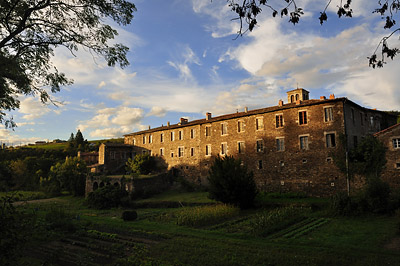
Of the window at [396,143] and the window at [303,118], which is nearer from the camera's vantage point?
the window at [396,143]

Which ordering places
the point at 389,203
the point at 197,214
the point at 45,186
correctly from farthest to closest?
the point at 45,186, the point at 197,214, the point at 389,203

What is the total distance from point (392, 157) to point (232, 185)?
1395 cm

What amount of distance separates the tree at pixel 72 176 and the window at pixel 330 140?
36084 millimetres

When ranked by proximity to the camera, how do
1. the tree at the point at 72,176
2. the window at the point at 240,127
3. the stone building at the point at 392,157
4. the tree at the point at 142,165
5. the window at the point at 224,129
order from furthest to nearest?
the tree at the point at 72,176
the tree at the point at 142,165
the window at the point at 224,129
the window at the point at 240,127
the stone building at the point at 392,157

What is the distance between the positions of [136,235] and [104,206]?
53.3 ft

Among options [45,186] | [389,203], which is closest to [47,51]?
[389,203]

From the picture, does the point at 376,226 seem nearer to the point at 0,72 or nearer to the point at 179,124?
the point at 0,72

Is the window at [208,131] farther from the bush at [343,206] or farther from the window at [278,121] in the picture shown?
the bush at [343,206]

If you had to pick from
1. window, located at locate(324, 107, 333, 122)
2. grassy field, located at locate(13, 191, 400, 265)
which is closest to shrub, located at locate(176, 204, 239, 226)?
grassy field, located at locate(13, 191, 400, 265)

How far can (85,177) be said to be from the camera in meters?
42.2

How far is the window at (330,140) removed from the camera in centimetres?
2485

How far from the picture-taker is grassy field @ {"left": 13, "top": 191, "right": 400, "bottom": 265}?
10.3 metres

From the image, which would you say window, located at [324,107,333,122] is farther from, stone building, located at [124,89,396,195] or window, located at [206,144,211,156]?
window, located at [206,144,211,156]

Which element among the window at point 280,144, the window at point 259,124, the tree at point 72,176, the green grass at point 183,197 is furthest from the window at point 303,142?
the tree at point 72,176
